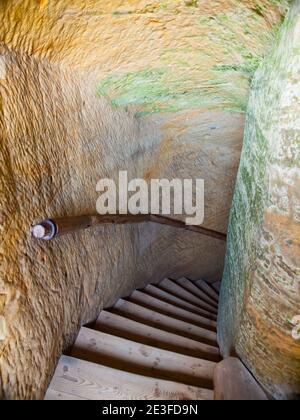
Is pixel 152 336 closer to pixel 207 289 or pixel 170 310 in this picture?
pixel 170 310

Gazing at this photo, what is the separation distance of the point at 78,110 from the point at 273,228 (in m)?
1.36

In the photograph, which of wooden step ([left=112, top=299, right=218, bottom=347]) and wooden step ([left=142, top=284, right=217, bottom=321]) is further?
wooden step ([left=142, top=284, right=217, bottom=321])

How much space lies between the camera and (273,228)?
1.31m

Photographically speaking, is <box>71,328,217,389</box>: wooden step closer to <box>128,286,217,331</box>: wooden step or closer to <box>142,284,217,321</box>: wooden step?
<box>128,286,217,331</box>: wooden step

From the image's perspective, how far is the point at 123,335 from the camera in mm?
1988

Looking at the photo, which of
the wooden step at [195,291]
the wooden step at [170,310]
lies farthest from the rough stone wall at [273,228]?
the wooden step at [195,291]

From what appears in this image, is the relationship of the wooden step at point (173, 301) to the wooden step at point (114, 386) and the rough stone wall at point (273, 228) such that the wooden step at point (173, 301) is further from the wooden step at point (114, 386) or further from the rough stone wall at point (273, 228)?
the wooden step at point (114, 386)

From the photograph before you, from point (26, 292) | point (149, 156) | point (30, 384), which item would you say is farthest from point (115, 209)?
point (30, 384)

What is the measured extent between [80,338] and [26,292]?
683 mm

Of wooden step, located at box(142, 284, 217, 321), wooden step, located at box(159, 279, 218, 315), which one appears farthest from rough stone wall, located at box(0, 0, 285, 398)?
wooden step, located at box(159, 279, 218, 315)

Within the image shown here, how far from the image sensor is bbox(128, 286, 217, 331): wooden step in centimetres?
255

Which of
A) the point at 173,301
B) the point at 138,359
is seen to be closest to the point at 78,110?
the point at 138,359

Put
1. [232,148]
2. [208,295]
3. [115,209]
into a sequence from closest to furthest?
[115,209], [232,148], [208,295]

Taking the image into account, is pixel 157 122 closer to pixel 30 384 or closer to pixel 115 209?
pixel 115 209
